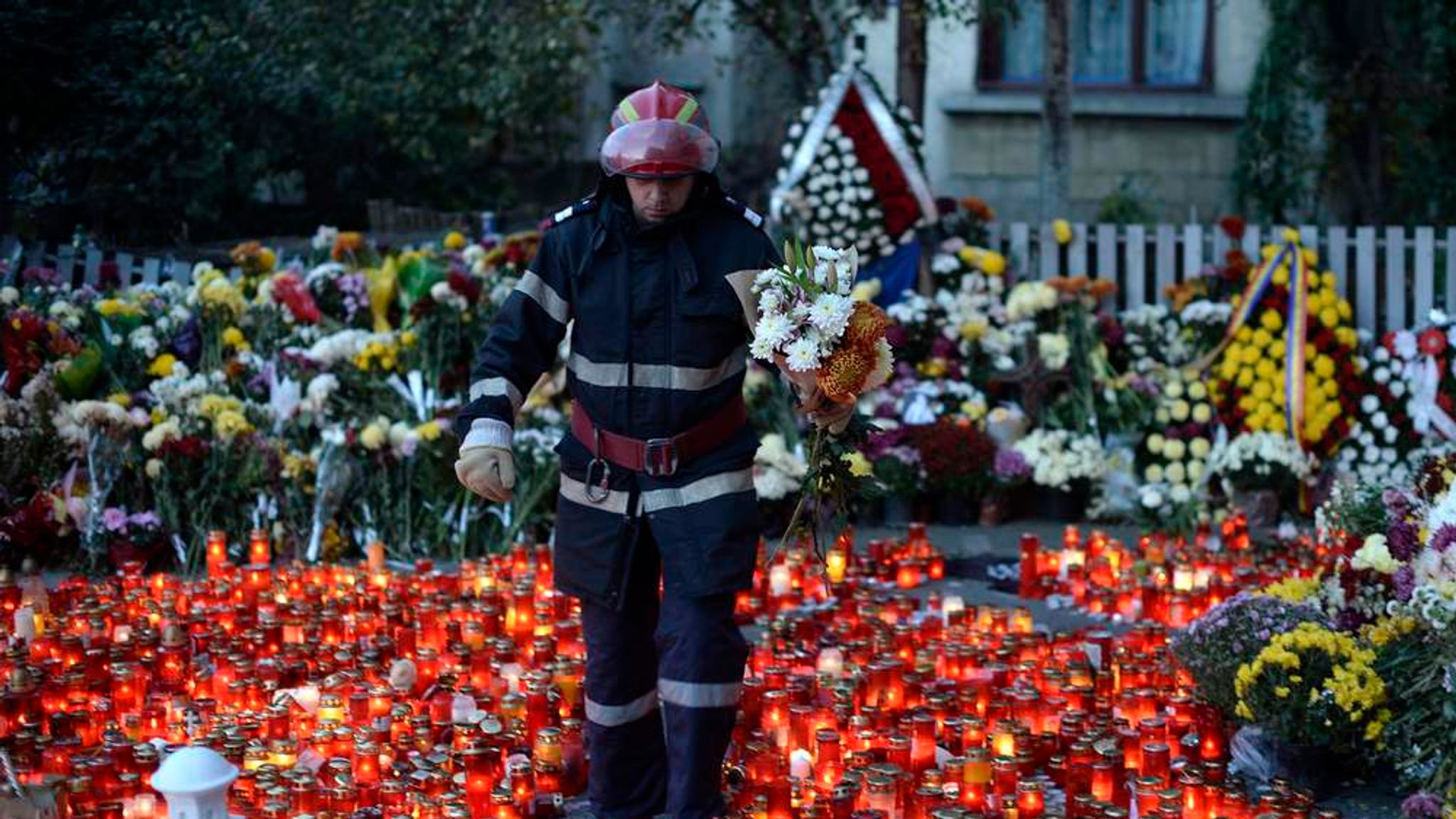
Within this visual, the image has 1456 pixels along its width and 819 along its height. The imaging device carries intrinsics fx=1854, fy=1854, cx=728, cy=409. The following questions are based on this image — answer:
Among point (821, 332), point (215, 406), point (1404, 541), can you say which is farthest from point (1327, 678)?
point (215, 406)

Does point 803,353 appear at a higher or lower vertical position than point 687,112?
lower

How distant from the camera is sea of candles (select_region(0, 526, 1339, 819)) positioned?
5.08m

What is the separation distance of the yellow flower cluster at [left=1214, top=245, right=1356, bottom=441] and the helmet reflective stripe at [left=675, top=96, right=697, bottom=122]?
5.46 m

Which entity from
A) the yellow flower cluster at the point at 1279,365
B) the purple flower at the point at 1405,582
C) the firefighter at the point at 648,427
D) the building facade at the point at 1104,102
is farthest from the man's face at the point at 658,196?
the building facade at the point at 1104,102

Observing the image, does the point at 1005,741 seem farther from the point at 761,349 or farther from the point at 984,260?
the point at 984,260

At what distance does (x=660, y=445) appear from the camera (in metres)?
4.88

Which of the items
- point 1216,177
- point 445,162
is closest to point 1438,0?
point 1216,177

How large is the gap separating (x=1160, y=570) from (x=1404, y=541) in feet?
8.78

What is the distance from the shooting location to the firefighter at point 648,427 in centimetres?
481

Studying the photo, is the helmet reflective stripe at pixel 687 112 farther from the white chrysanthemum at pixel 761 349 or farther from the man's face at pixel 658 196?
the white chrysanthemum at pixel 761 349

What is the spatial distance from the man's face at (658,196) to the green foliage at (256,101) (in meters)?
7.95

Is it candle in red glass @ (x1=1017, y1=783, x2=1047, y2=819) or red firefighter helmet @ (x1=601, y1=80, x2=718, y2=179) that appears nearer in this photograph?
red firefighter helmet @ (x1=601, y1=80, x2=718, y2=179)

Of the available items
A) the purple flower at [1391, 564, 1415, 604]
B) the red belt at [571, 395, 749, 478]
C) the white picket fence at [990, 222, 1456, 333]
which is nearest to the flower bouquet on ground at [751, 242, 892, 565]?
the red belt at [571, 395, 749, 478]

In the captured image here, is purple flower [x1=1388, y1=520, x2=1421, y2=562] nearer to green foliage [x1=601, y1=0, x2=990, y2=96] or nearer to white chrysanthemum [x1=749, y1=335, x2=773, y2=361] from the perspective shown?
white chrysanthemum [x1=749, y1=335, x2=773, y2=361]
